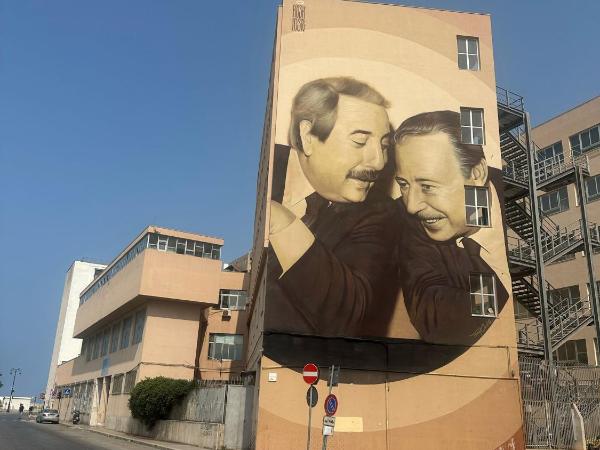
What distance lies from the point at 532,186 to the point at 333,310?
13.3 meters

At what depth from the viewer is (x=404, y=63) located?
26.6 metres

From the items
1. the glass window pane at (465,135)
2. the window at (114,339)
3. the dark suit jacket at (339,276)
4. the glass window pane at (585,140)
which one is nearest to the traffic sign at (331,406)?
the dark suit jacket at (339,276)

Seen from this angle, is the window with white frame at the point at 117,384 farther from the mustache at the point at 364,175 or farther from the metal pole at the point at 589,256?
the metal pole at the point at 589,256

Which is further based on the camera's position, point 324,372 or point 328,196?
point 328,196

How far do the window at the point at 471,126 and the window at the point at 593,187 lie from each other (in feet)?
50.7

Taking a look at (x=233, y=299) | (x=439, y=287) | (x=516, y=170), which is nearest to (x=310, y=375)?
(x=439, y=287)

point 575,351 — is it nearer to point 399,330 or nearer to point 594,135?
point 594,135

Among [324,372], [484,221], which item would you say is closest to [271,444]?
[324,372]

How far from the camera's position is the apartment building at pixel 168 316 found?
37.2 metres

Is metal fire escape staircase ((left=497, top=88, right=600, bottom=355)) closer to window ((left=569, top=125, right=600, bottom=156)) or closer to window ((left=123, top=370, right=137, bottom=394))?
window ((left=569, top=125, right=600, bottom=156))

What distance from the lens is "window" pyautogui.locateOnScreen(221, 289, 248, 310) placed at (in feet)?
139

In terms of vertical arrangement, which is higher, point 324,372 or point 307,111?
point 307,111

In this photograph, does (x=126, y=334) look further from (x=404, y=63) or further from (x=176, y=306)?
(x=404, y=63)

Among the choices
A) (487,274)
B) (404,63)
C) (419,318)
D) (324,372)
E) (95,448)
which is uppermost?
(404,63)
